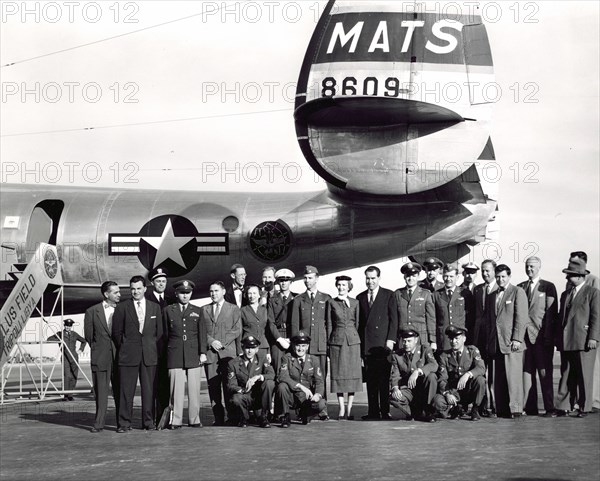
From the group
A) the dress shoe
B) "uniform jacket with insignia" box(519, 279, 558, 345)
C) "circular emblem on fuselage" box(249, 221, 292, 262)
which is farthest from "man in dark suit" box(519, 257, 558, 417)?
"circular emblem on fuselage" box(249, 221, 292, 262)

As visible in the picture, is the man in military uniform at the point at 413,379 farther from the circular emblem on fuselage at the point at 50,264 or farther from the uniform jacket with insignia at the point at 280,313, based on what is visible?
the circular emblem on fuselage at the point at 50,264

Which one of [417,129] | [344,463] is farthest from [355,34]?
[344,463]

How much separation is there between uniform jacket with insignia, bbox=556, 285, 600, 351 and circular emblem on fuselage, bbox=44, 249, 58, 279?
8132 millimetres

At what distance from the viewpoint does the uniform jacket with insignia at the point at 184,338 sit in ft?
37.5

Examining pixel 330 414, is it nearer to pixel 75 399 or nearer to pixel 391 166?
pixel 391 166

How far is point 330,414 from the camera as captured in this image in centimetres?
1257

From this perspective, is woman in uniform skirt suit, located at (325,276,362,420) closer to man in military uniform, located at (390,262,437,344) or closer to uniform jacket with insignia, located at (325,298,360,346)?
uniform jacket with insignia, located at (325,298,360,346)

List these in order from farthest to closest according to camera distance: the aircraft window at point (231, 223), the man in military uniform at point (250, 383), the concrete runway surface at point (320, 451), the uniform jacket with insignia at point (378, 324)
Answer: the aircraft window at point (231, 223) < the uniform jacket with insignia at point (378, 324) < the man in military uniform at point (250, 383) < the concrete runway surface at point (320, 451)

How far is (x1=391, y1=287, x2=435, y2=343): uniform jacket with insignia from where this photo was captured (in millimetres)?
11938

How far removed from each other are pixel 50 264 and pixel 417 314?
6300 millimetres

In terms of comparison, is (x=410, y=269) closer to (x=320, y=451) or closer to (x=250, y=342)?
(x=250, y=342)

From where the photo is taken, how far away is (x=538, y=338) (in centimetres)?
1185

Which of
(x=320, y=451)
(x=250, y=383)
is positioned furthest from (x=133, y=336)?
(x=320, y=451)

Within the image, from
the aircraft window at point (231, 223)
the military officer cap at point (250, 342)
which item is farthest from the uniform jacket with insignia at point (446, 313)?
the aircraft window at point (231, 223)
